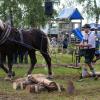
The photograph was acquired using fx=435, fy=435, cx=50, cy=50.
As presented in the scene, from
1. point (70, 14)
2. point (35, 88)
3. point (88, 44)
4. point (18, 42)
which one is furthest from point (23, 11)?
point (35, 88)

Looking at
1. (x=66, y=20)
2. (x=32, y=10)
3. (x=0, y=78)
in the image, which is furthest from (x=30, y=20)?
(x=0, y=78)

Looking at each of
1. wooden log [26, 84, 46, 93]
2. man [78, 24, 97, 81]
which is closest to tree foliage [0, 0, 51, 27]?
man [78, 24, 97, 81]

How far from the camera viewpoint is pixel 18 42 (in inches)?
570

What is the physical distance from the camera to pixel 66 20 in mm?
30109

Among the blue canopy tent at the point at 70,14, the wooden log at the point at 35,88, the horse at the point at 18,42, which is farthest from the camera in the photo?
the blue canopy tent at the point at 70,14

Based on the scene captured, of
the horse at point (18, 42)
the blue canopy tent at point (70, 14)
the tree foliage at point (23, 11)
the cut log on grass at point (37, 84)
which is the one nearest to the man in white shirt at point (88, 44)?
the horse at point (18, 42)

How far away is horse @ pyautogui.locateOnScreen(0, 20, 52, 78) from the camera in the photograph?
14.1 m

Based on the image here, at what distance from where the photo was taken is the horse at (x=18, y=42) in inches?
557

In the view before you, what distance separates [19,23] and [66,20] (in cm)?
612

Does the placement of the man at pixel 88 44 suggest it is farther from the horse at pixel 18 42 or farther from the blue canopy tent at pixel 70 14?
the blue canopy tent at pixel 70 14

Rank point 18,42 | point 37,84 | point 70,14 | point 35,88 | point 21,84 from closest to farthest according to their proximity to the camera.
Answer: point 35,88
point 37,84
point 21,84
point 18,42
point 70,14

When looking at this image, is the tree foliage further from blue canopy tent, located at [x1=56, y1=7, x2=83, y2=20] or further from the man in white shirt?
the man in white shirt

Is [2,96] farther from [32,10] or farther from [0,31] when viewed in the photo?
[32,10]

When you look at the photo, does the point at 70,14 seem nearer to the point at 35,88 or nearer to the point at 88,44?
the point at 88,44
